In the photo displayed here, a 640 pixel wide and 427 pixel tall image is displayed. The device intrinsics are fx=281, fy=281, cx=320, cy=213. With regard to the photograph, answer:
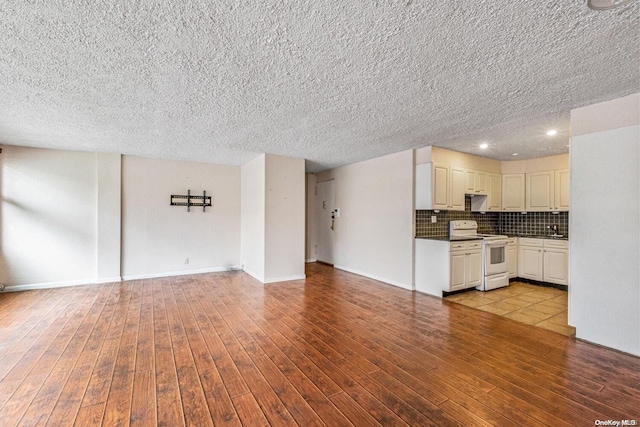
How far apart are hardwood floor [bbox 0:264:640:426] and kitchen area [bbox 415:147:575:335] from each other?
76cm

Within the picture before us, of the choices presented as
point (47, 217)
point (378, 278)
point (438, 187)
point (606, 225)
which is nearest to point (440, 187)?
point (438, 187)

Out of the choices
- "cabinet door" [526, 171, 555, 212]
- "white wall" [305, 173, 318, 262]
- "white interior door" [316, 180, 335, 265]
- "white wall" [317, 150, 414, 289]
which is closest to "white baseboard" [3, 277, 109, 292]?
"white wall" [305, 173, 318, 262]

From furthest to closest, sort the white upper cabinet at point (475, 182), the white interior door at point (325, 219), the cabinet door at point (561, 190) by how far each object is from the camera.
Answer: the white interior door at point (325, 219), the white upper cabinet at point (475, 182), the cabinet door at point (561, 190)

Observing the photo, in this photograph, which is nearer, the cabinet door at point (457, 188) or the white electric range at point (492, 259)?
the white electric range at point (492, 259)

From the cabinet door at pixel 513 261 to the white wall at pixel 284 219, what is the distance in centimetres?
405

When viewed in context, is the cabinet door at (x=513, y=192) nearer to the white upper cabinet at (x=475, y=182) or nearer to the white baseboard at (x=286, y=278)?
the white upper cabinet at (x=475, y=182)

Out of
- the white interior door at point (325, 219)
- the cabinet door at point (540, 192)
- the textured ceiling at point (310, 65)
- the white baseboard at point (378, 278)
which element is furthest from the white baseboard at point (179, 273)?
the cabinet door at point (540, 192)

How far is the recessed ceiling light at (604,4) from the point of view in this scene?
1471mm

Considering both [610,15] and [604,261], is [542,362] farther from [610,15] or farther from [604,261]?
[610,15]

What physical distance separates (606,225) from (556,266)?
2762 mm

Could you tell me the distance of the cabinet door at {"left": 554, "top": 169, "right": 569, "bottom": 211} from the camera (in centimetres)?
509

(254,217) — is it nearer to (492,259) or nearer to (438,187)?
(438,187)

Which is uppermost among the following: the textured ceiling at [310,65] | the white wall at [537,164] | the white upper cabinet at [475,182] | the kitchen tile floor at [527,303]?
the textured ceiling at [310,65]

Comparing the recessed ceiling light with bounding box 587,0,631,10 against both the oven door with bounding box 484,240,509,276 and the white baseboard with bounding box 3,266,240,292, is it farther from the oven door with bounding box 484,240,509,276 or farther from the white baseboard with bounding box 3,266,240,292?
the white baseboard with bounding box 3,266,240,292
